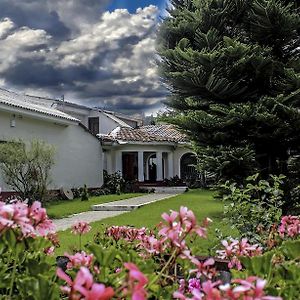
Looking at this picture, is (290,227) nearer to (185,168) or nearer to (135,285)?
(135,285)

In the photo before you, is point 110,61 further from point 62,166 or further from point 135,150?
point 135,150

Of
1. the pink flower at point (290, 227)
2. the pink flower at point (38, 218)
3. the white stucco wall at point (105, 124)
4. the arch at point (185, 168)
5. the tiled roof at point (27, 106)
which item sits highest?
the white stucco wall at point (105, 124)

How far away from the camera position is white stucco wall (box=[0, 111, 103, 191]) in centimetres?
1702

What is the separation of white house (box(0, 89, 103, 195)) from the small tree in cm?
112

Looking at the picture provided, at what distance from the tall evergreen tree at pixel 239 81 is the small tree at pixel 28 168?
607 cm

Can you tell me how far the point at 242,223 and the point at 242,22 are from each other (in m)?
6.00

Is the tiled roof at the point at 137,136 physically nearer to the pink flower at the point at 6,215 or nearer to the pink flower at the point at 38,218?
the pink flower at the point at 38,218

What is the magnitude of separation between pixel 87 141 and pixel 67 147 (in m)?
2.15

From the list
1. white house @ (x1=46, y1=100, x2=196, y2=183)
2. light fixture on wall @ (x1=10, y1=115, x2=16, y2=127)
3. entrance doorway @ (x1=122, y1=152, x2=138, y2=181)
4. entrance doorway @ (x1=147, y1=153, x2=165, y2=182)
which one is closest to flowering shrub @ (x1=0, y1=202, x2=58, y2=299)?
light fixture on wall @ (x1=10, y1=115, x2=16, y2=127)

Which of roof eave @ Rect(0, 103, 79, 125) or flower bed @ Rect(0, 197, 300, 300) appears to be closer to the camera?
flower bed @ Rect(0, 197, 300, 300)

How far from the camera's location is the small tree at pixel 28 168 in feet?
47.0

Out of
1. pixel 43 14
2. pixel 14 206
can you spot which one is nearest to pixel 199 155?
pixel 43 14

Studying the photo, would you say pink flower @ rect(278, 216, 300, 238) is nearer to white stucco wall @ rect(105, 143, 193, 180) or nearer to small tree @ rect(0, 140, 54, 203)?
small tree @ rect(0, 140, 54, 203)

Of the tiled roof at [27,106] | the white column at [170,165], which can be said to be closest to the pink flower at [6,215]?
the tiled roof at [27,106]
